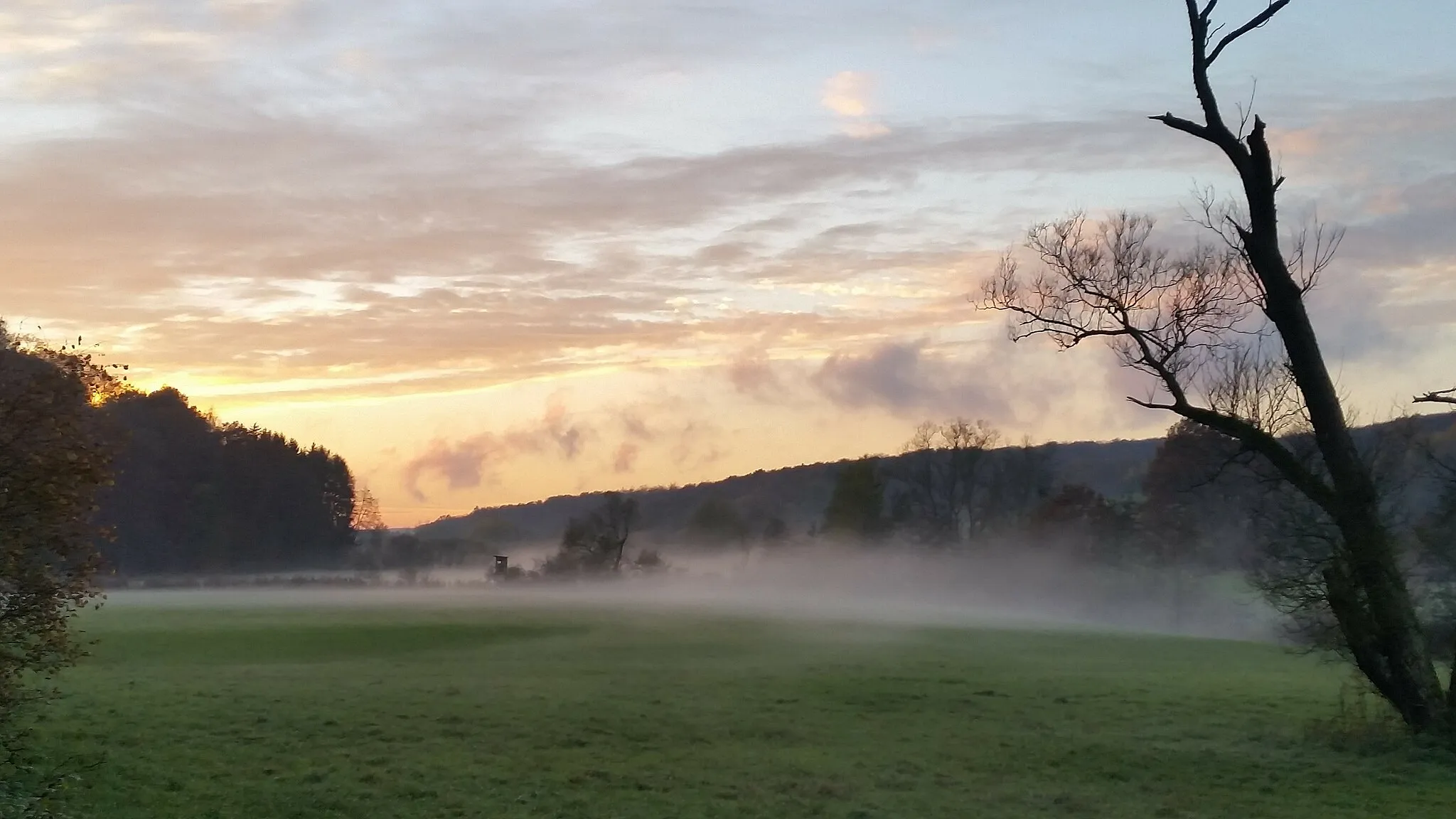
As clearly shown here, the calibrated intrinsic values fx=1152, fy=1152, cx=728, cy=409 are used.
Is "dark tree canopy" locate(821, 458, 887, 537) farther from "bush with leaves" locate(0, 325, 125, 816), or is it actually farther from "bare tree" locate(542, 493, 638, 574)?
"bush with leaves" locate(0, 325, 125, 816)

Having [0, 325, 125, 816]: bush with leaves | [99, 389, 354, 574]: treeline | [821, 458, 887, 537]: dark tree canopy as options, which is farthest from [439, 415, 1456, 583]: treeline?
[0, 325, 125, 816]: bush with leaves

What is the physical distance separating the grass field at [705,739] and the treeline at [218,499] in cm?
7668

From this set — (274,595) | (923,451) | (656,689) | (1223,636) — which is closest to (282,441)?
(274,595)

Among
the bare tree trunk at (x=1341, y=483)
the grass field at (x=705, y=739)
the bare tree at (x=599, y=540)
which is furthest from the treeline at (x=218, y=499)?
the bare tree trunk at (x=1341, y=483)

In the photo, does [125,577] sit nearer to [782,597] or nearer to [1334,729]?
[782,597]

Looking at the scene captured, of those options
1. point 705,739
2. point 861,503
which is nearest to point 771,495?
point 861,503

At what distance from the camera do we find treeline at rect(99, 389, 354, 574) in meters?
107

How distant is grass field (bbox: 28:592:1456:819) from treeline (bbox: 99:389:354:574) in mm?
76679

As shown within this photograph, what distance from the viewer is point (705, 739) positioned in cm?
2108

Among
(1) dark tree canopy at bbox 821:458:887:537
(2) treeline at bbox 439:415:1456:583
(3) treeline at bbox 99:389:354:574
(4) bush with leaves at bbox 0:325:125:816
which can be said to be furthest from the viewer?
(1) dark tree canopy at bbox 821:458:887:537

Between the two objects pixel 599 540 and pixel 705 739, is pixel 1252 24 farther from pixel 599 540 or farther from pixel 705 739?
pixel 599 540

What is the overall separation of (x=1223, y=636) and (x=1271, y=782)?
5688 centimetres

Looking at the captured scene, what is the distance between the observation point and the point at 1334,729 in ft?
70.4

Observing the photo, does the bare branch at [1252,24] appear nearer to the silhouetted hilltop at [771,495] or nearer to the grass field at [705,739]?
the grass field at [705,739]
